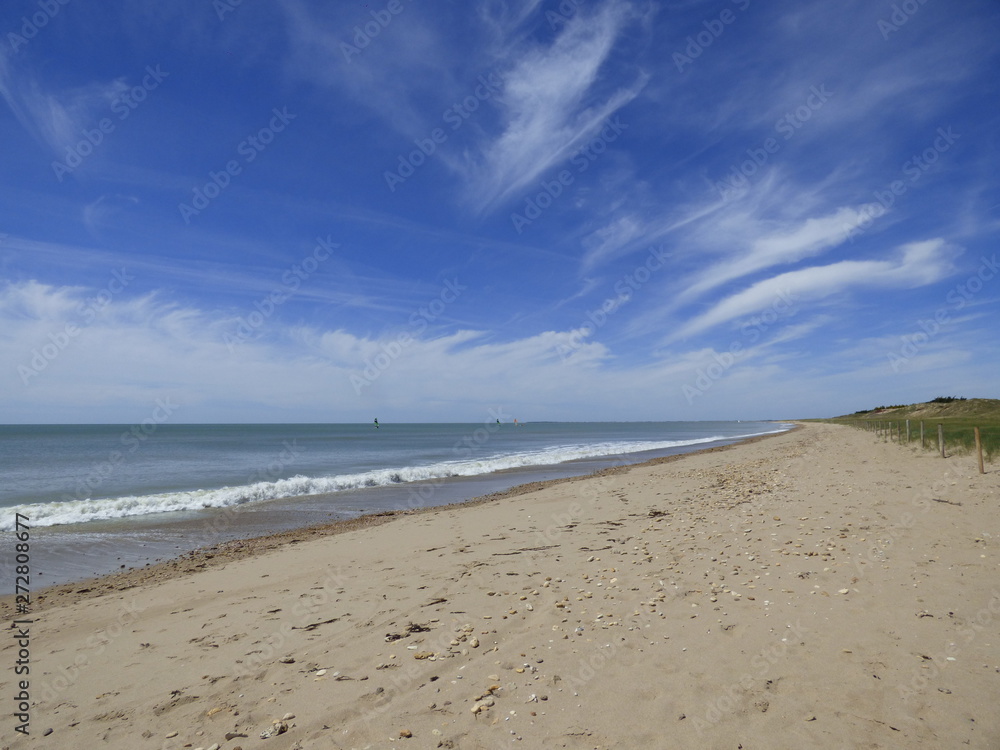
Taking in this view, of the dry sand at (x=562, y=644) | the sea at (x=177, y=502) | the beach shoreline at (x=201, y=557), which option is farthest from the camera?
the sea at (x=177, y=502)

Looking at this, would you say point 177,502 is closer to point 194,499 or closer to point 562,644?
point 194,499

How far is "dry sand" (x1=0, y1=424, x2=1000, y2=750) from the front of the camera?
3967 mm

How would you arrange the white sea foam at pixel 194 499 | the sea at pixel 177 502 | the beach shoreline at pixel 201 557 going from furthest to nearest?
the white sea foam at pixel 194 499
the sea at pixel 177 502
the beach shoreline at pixel 201 557

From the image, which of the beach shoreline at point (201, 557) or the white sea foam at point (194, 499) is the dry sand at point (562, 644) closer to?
the beach shoreline at point (201, 557)

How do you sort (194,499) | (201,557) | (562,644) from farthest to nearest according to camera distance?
1. (194,499)
2. (201,557)
3. (562,644)

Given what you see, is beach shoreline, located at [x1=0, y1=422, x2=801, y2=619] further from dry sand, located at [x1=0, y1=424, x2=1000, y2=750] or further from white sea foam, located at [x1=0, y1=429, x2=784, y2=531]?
white sea foam, located at [x1=0, y1=429, x2=784, y2=531]

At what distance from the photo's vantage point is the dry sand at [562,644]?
13.0 ft

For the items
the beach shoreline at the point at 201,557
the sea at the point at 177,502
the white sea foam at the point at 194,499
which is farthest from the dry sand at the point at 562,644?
the white sea foam at the point at 194,499

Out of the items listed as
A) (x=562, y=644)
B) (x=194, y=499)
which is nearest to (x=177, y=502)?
(x=194, y=499)

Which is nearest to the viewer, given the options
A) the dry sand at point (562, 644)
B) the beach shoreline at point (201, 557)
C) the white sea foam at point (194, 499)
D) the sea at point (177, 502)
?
the dry sand at point (562, 644)

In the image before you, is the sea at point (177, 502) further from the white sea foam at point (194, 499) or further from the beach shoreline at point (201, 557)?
the beach shoreline at point (201, 557)

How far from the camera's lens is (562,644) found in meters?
5.25

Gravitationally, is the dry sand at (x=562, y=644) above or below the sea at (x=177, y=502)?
above

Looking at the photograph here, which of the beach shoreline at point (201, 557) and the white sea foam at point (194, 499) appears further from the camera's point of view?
the white sea foam at point (194, 499)
